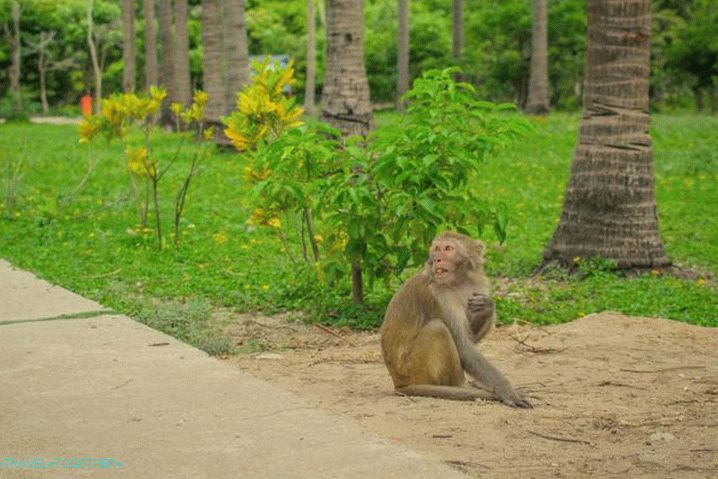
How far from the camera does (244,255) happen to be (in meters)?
12.0

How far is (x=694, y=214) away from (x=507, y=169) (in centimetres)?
556

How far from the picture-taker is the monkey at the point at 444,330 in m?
6.34

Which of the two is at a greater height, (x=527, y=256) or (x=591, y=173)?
(x=591, y=173)

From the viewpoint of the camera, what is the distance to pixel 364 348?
26.9 ft

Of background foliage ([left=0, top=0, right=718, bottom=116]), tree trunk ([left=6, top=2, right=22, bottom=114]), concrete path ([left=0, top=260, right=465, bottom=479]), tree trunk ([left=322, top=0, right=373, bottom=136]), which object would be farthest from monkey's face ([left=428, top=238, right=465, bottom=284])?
tree trunk ([left=6, top=2, right=22, bottom=114])

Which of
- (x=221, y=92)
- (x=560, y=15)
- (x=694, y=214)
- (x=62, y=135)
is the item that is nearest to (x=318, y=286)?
(x=694, y=214)

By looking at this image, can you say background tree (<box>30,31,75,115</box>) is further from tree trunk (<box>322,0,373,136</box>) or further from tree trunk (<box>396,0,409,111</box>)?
tree trunk (<box>322,0,373,136</box>)

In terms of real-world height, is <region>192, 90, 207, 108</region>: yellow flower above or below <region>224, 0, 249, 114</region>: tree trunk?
below

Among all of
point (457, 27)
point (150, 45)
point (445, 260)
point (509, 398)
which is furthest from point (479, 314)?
point (457, 27)

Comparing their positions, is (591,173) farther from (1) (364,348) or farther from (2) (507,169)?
(2) (507,169)

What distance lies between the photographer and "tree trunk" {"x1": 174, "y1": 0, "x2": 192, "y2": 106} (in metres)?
28.8

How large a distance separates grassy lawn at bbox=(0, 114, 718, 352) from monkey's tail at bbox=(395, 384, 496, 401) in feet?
6.06

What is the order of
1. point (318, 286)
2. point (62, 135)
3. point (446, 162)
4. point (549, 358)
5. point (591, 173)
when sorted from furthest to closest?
1. point (62, 135)
2. point (591, 173)
3. point (318, 286)
4. point (446, 162)
5. point (549, 358)

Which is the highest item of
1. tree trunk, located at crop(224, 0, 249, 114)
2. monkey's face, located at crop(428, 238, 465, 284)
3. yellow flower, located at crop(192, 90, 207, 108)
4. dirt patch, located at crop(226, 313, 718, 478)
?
tree trunk, located at crop(224, 0, 249, 114)
